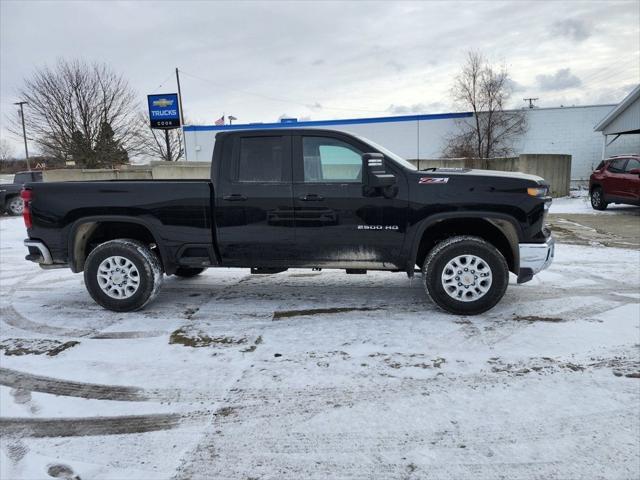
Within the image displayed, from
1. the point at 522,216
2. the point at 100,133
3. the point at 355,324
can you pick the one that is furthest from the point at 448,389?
the point at 100,133

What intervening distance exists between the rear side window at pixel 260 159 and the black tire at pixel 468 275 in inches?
73.3

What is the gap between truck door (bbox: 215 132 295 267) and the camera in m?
4.76

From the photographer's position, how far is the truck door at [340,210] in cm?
463

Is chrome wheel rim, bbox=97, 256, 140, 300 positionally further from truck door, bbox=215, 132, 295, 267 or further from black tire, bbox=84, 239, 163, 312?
truck door, bbox=215, 132, 295, 267

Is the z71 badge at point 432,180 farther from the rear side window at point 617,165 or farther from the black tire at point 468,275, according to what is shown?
the rear side window at point 617,165

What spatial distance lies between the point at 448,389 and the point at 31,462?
8.54 ft

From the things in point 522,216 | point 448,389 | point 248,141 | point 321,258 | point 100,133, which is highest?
point 100,133

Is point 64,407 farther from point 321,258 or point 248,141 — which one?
point 248,141

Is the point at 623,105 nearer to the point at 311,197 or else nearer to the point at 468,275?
the point at 468,275

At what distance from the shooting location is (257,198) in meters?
4.78

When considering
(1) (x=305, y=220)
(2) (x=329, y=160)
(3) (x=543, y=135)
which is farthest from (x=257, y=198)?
(3) (x=543, y=135)

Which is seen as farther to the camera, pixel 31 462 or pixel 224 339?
pixel 224 339

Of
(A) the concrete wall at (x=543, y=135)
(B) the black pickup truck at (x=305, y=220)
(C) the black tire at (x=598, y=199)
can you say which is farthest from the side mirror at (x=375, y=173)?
(A) the concrete wall at (x=543, y=135)

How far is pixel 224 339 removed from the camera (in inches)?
164
